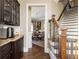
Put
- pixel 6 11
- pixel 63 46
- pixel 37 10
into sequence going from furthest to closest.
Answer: pixel 37 10
pixel 6 11
pixel 63 46

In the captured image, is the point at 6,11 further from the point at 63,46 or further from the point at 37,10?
the point at 37,10

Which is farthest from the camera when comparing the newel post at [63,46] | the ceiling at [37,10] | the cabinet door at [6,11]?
the ceiling at [37,10]

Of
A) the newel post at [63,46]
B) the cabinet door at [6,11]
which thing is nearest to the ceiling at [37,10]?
the cabinet door at [6,11]

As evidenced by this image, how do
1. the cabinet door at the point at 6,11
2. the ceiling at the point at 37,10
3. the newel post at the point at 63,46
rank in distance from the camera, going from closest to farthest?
the newel post at the point at 63,46
the cabinet door at the point at 6,11
the ceiling at the point at 37,10

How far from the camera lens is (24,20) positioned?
317 inches

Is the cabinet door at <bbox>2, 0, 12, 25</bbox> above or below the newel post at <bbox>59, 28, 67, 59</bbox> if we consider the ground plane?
above

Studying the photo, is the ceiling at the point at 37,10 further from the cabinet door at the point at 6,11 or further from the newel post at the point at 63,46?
the newel post at the point at 63,46

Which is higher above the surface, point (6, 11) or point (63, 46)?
point (6, 11)

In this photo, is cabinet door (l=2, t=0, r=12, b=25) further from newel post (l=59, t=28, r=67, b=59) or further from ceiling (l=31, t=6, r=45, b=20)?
ceiling (l=31, t=6, r=45, b=20)

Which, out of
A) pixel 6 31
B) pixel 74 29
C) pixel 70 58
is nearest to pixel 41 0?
pixel 74 29

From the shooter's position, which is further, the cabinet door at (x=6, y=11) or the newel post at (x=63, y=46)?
the cabinet door at (x=6, y=11)

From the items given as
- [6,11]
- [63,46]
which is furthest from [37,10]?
[63,46]

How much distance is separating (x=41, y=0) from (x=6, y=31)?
12.7 ft

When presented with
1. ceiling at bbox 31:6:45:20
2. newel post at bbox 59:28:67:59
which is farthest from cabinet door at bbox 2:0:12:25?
ceiling at bbox 31:6:45:20
